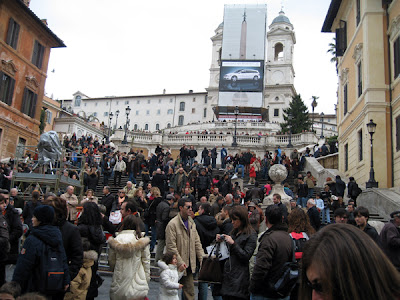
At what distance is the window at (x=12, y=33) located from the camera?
27.5 meters

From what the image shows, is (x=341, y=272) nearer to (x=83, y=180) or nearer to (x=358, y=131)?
(x=83, y=180)

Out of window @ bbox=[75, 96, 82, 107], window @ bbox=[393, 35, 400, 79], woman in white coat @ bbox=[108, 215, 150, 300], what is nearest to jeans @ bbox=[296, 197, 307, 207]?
window @ bbox=[393, 35, 400, 79]

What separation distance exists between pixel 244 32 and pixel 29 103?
159 ft

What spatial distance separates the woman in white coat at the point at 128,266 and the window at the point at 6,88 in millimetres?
24660

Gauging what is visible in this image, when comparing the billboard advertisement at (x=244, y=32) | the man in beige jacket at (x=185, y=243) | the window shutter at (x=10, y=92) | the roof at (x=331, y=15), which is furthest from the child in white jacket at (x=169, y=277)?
the billboard advertisement at (x=244, y=32)

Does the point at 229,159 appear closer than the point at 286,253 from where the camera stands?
No

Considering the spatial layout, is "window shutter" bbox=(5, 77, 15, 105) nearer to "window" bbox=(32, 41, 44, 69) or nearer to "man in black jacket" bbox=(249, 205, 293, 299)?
"window" bbox=(32, 41, 44, 69)

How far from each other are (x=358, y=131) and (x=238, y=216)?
17.5 meters

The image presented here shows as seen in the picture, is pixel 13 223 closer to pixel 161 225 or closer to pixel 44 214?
pixel 44 214

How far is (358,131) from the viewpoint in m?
21.5

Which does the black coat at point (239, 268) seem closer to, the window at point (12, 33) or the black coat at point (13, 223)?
the black coat at point (13, 223)

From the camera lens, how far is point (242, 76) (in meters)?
64.6

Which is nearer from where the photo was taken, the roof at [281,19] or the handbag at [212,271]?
the handbag at [212,271]

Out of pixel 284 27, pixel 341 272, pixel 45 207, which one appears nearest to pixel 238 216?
pixel 45 207
